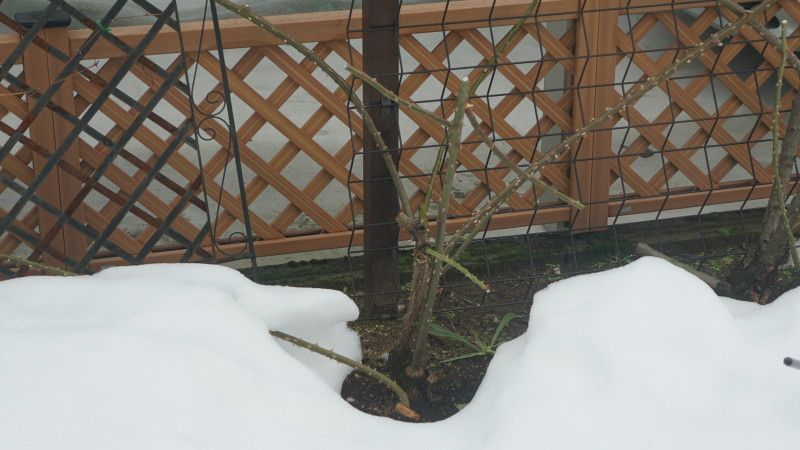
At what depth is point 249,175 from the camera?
188 inches

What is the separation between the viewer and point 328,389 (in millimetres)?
1853

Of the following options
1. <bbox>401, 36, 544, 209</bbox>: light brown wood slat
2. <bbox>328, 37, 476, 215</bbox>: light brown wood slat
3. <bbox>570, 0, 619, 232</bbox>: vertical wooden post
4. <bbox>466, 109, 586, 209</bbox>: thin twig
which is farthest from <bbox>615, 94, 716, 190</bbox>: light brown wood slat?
<bbox>466, 109, 586, 209</bbox>: thin twig

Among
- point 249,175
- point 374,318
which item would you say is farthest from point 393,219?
point 249,175

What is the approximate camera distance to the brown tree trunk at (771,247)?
8.26 feet

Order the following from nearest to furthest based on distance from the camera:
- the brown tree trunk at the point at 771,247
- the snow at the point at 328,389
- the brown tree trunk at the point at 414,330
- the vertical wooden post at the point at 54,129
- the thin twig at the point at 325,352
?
the snow at the point at 328,389 → the thin twig at the point at 325,352 → the brown tree trunk at the point at 414,330 → the brown tree trunk at the point at 771,247 → the vertical wooden post at the point at 54,129

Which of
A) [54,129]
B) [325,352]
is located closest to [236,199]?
[54,129]

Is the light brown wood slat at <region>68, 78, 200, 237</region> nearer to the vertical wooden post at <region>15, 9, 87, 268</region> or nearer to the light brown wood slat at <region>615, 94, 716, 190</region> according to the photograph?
the vertical wooden post at <region>15, 9, 87, 268</region>

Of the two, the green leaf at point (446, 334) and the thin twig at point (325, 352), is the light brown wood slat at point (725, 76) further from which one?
the thin twig at point (325, 352)

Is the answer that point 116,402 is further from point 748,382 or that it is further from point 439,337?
point 439,337

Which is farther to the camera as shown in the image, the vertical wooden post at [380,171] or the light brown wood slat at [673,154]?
the light brown wood slat at [673,154]

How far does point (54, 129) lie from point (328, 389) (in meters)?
1.49

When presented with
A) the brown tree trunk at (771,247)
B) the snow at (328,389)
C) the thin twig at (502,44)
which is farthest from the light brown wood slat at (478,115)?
the snow at (328,389)

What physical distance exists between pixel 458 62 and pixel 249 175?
175 centimetres

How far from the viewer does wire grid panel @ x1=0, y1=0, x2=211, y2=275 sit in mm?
2646
